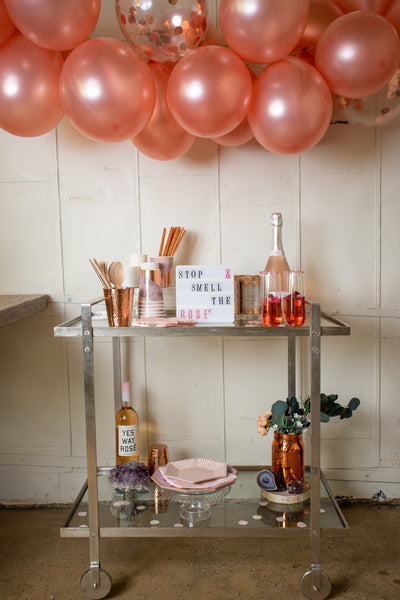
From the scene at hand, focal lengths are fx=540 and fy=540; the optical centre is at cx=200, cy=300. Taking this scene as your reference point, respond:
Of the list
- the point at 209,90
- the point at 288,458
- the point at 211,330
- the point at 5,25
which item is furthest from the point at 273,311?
the point at 5,25

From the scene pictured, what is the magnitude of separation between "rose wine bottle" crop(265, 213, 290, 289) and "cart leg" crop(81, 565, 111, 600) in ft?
3.28

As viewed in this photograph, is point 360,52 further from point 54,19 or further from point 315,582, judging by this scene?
point 315,582

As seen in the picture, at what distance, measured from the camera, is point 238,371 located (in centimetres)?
195

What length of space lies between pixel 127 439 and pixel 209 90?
1.09 metres

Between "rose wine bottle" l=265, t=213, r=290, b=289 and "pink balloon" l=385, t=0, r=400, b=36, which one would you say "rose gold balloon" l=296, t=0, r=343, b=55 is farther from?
"rose wine bottle" l=265, t=213, r=290, b=289

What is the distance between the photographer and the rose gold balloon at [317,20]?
5.14ft

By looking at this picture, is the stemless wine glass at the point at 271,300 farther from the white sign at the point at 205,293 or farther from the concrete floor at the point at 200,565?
the concrete floor at the point at 200,565

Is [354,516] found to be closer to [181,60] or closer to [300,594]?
[300,594]

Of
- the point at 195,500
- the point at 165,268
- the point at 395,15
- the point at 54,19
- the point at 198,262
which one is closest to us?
the point at 54,19

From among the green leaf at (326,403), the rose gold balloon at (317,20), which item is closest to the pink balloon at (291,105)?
the rose gold balloon at (317,20)

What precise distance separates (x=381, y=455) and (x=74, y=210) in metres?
1.41

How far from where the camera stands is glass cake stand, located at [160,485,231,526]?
1.55 metres

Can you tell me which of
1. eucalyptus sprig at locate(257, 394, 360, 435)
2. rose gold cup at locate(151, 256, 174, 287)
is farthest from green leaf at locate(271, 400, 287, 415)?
rose gold cup at locate(151, 256, 174, 287)

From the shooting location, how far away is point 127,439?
176cm
